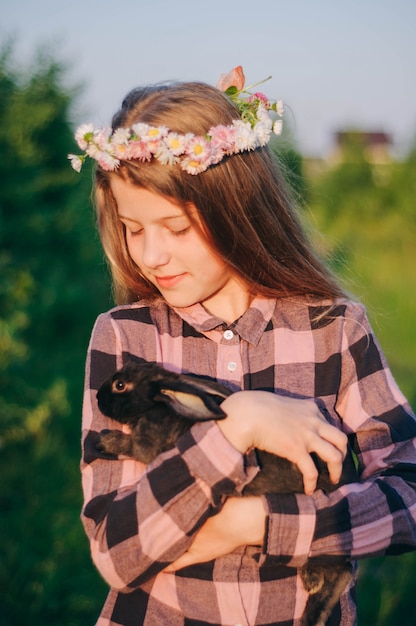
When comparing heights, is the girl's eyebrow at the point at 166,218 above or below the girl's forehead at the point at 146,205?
below

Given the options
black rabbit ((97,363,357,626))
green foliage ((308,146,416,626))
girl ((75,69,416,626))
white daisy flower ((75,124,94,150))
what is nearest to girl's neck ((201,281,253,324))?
girl ((75,69,416,626))

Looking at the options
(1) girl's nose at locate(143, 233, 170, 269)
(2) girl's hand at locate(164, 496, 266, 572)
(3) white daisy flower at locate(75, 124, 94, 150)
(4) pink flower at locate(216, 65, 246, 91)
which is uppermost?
(4) pink flower at locate(216, 65, 246, 91)

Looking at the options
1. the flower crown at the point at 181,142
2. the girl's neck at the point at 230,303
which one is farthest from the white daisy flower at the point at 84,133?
the girl's neck at the point at 230,303

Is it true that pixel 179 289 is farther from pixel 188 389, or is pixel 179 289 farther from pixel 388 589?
pixel 388 589

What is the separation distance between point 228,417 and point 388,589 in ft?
8.76

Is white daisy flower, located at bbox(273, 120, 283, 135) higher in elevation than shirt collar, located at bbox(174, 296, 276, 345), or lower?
higher

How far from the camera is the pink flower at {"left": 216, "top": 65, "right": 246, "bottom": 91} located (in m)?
2.61

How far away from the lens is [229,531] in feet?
6.51

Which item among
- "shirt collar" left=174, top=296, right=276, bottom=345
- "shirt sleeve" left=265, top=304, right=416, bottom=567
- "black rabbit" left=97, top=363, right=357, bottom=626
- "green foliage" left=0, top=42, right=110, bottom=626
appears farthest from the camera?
"green foliage" left=0, top=42, right=110, bottom=626

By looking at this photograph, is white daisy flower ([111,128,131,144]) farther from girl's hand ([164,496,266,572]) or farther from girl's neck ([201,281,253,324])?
girl's hand ([164,496,266,572])

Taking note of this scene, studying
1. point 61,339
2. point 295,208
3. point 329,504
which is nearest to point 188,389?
point 329,504

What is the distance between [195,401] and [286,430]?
0.90 feet

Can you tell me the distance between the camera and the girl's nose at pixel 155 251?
2.27 metres

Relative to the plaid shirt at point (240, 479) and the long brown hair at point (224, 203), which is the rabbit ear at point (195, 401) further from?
the long brown hair at point (224, 203)
